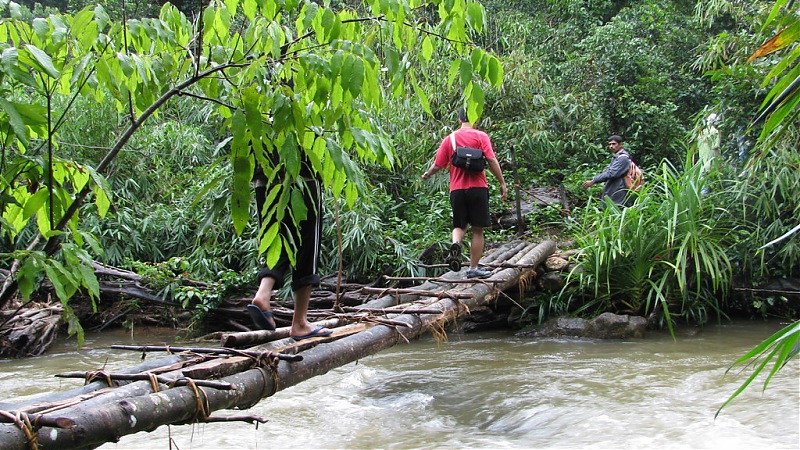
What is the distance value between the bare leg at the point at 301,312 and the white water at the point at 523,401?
68cm

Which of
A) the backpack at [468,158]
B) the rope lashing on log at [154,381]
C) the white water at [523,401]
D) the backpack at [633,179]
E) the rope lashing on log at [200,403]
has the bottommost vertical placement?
the white water at [523,401]

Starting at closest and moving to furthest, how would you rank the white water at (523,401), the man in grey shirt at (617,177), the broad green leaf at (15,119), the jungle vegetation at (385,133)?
the broad green leaf at (15,119), the jungle vegetation at (385,133), the white water at (523,401), the man in grey shirt at (617,177)

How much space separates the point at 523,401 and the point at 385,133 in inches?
108

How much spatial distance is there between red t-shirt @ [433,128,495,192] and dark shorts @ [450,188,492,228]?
0.16 feet

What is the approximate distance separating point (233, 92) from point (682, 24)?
11652 mm

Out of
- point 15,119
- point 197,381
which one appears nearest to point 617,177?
point 197,381

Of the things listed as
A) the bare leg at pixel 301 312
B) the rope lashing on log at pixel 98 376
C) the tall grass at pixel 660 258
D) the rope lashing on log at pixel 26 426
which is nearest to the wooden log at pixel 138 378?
the rope lashing on log at pixel 98 376

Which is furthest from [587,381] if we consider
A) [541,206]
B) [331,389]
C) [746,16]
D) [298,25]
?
[746,16]

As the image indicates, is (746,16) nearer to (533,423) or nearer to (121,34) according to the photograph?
(533,423)

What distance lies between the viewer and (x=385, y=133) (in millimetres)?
2527

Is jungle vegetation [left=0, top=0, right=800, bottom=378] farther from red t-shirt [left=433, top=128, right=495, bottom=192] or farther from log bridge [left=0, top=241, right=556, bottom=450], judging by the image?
red t-shirt [left=433, top=128, right=495, bottom=192]

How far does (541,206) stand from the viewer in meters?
9.45

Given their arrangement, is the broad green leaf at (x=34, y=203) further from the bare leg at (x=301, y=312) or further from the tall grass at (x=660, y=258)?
the tall grass at (x=660, y=258)

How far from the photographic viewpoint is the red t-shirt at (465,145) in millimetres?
5547
